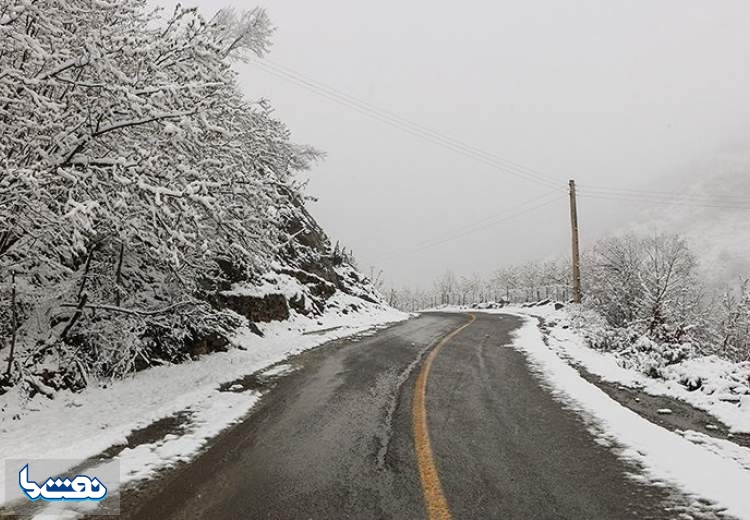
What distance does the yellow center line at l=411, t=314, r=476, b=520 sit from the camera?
400cm

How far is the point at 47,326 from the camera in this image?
29.2 ft

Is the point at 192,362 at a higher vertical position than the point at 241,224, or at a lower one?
lower

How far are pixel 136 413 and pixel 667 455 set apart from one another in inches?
270

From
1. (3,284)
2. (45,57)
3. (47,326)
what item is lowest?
(47,326)

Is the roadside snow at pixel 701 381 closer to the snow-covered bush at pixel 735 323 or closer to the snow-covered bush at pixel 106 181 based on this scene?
the snow-covered bush at pixel 106 181

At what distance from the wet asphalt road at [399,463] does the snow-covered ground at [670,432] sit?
0.96 ft

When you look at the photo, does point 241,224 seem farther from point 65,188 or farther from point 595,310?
point 595,310

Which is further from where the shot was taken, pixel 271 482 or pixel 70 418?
pixel 70 418

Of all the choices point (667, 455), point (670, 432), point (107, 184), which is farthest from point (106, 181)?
point (670, 432)

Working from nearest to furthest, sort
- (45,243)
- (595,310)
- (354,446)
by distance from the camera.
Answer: (354,446) < (45,243) < (595,310)

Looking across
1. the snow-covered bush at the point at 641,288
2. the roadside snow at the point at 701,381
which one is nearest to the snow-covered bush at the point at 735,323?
the snow-covered bush at the point at 641,288

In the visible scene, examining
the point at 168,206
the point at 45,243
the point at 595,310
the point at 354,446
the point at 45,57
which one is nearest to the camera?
the point at 354,446

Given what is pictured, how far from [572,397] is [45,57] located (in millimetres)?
8725

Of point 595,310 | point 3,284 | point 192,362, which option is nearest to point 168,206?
point 3,284
